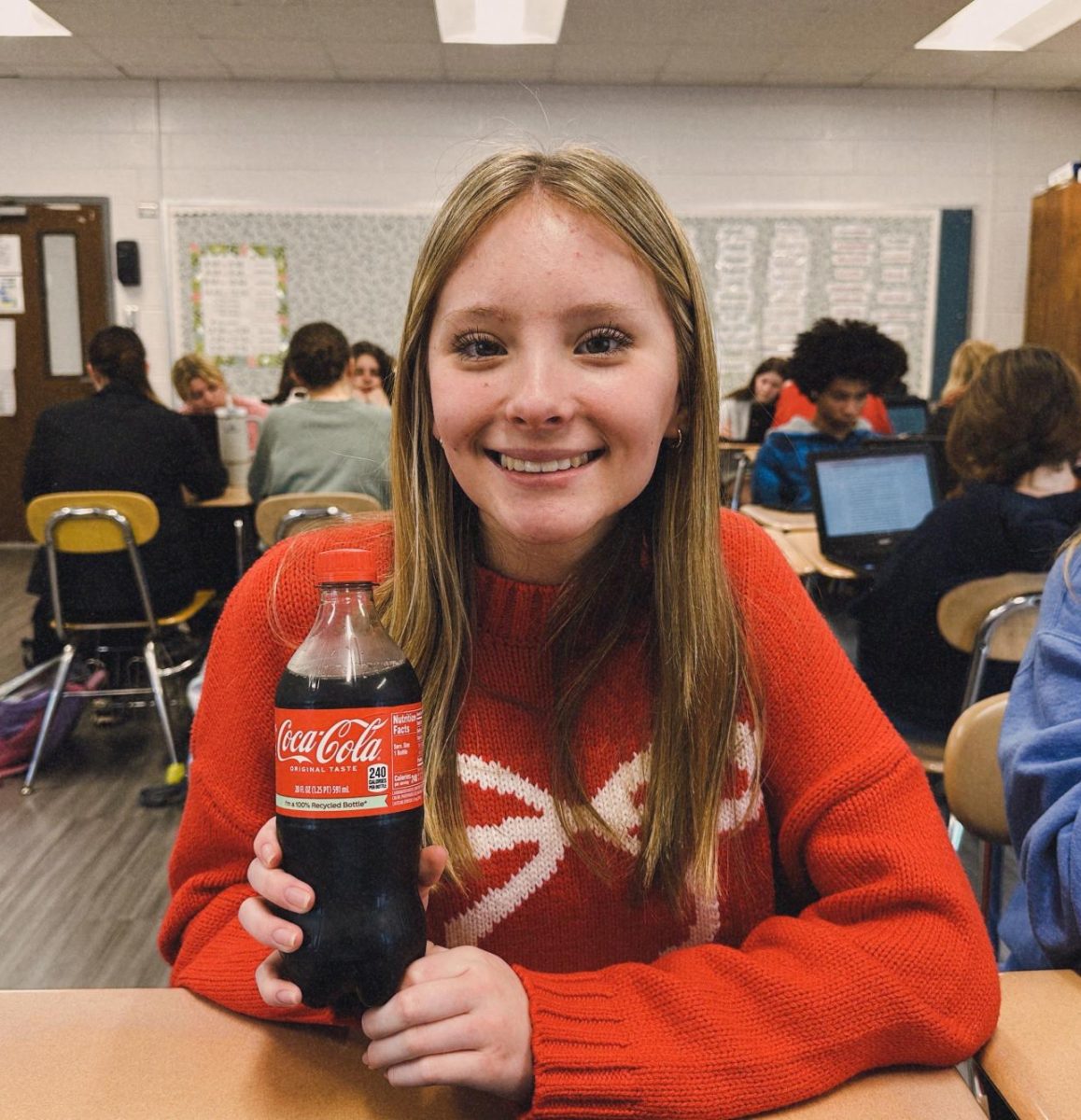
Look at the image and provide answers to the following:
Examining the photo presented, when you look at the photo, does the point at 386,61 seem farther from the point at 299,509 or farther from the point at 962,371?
the point at 299,509

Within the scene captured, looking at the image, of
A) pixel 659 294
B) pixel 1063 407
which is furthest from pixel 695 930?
pixel 1063 407

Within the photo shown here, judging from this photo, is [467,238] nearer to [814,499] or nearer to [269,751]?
[269,751]

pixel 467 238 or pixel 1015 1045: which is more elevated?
pixel 467 238

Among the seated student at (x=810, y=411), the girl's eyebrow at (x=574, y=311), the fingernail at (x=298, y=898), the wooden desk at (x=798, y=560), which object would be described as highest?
the girl's eyebrow at (x=574, y=311)

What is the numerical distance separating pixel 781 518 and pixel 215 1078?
10.6ft

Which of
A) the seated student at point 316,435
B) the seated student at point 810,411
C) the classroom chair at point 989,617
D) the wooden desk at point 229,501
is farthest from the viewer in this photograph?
the seated student at point 810,411

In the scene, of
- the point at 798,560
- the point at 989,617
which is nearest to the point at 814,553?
the point at 798,560

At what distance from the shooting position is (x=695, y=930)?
95cm

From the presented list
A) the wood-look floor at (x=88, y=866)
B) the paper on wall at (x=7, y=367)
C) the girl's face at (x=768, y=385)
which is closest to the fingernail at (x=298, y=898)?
the wood-look floor at (x=88, y=866)

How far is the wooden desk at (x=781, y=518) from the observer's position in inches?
139

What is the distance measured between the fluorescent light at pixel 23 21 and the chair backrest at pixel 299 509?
4.03m

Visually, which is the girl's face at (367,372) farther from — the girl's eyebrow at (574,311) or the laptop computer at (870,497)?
the girl's eyebrow at (574,311)

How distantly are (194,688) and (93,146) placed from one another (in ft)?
19.3

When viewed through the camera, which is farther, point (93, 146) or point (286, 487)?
point (93, 146)
